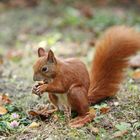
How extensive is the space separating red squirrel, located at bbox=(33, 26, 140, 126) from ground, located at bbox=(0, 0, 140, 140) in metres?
0.11

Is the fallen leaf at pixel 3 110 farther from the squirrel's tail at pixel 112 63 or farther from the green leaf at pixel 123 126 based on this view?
the green leaf at pixel 123 126

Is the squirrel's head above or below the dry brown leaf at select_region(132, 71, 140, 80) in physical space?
above

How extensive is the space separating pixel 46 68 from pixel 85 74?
0.34 metres

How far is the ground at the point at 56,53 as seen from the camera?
3785 millimetres

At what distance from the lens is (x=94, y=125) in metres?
3.84

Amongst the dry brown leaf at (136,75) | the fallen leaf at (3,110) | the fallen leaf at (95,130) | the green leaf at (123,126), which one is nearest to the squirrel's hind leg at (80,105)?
the fallen leaf at (95,130)

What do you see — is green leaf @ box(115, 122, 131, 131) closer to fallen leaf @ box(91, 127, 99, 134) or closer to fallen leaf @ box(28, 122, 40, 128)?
fallen leaf @ box(91, 127, 99, 134)

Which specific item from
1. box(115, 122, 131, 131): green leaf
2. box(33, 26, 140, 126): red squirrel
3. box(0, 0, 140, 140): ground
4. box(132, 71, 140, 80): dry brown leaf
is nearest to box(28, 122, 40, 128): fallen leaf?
box(0, 0, 140, 140): ground

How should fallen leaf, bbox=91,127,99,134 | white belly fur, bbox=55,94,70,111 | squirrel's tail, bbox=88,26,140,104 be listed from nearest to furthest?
1. fallen leaf, bbox=91,127,99,134
2. white belly fur, bbox=55,94,70,111
3. squirrel's tail, bbox=88,26,140,104

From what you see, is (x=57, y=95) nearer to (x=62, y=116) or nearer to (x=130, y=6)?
(x=62, y=116)

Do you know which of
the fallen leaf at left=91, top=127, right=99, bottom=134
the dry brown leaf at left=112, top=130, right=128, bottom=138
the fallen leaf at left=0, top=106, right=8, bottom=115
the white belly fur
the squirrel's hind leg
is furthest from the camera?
the fallen leaf at left=0, top=106, right=8, bottom=115

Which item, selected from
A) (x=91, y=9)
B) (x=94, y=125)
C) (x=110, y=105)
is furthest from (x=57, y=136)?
(x=91, y=9)

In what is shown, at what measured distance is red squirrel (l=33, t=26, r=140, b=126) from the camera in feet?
12.7

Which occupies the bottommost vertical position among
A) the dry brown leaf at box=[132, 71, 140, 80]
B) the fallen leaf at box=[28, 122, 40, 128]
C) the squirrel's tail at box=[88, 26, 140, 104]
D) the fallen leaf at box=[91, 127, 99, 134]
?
the dry brown leaf at box=[132, 71, 140, 80]
